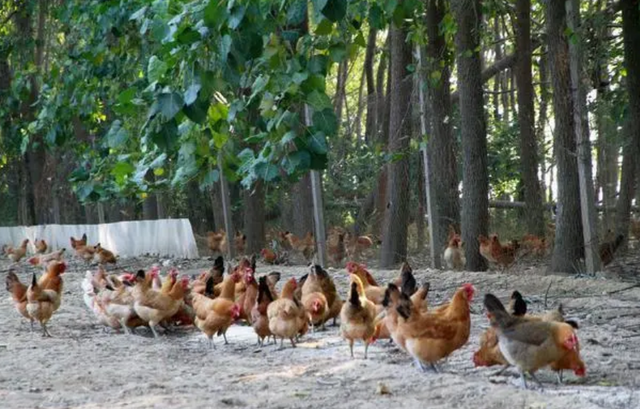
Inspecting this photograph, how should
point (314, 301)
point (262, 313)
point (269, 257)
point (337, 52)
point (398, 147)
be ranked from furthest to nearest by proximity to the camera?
point (269, 257) → point (398, 147) → point (314, 301) → point (262, 313) → point (337, 52)

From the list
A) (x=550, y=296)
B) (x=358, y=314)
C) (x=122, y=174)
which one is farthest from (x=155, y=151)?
(x=550, y=296)

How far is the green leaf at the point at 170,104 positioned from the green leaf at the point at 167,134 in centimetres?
14

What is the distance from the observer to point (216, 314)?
35.8 feet

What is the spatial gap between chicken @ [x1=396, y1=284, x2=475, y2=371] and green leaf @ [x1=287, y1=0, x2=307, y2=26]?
2.53m

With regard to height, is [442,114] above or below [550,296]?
above

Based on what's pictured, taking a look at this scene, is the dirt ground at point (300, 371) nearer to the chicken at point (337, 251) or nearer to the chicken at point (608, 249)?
the chicken at point (608, 249)

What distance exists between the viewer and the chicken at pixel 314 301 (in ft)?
35.8

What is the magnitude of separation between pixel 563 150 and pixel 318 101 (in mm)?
6651

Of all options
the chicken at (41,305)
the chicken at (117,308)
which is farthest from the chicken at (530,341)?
the chicken at (41,305)

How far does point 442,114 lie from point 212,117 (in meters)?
8.42

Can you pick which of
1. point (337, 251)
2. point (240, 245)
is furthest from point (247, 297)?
point (240, 245)

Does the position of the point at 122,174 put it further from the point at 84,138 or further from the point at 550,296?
the point at 84,138

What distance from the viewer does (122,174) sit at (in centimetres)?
1023

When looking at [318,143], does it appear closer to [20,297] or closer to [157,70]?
[157,70]
